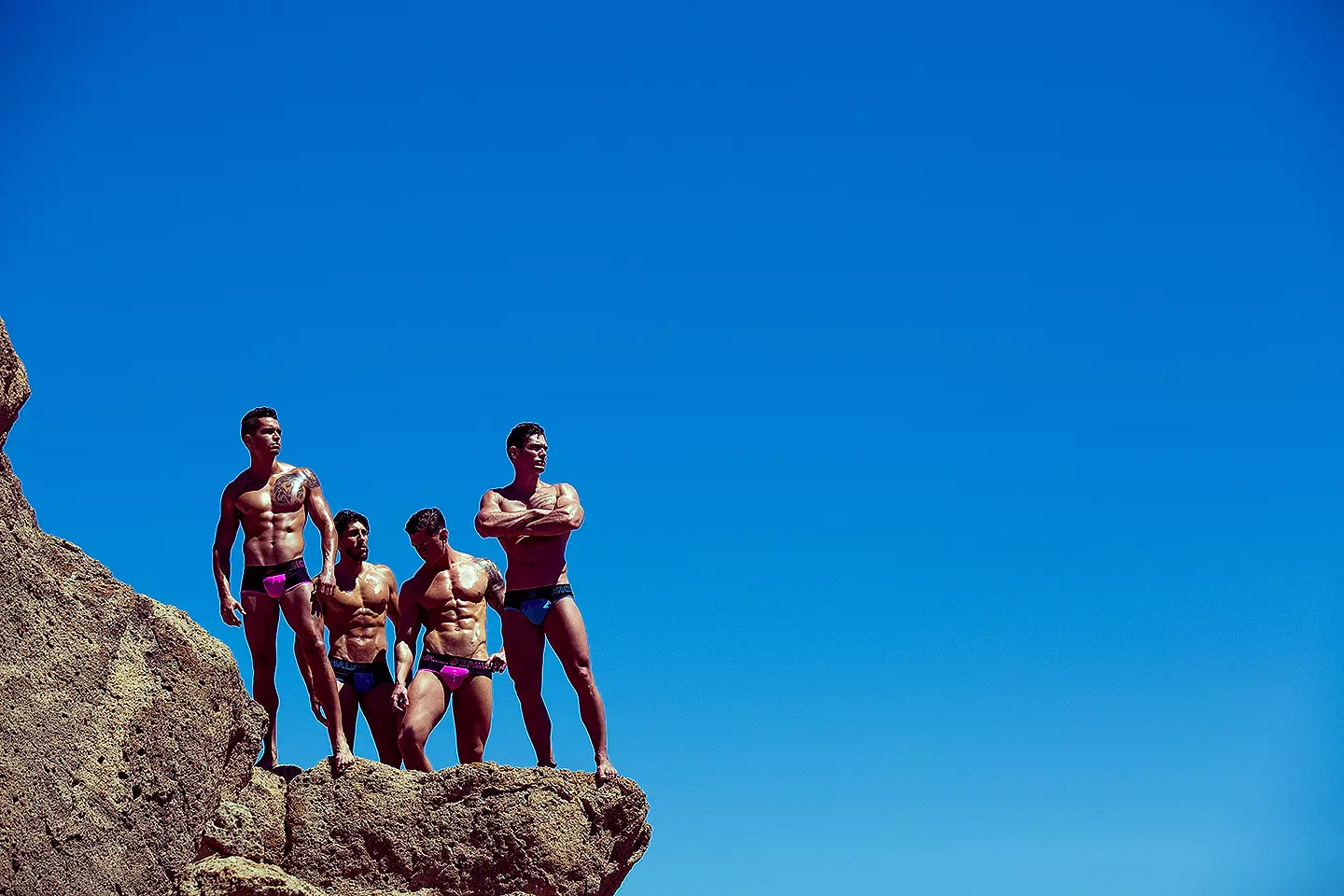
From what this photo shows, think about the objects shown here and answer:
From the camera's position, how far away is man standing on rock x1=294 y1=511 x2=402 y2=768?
44.4 feet

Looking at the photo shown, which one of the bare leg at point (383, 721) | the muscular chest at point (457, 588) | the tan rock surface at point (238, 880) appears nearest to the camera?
the tan rock surface at point (238, 880)

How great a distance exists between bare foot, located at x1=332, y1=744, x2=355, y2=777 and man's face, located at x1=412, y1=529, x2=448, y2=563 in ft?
6.88

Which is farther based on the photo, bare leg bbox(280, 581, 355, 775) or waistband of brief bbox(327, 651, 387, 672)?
waistband of brief bbox(327, 651, 387, 672)

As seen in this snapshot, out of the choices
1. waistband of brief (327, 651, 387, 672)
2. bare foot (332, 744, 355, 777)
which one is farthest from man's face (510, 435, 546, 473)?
bare foot (332, 744, 355, 777)

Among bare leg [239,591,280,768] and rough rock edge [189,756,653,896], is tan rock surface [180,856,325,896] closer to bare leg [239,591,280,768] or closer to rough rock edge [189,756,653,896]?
rough rock edge [189,756,653,896]

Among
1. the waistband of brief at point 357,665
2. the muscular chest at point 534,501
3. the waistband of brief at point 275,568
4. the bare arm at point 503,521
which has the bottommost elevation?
the waistband of brief at point 357,665

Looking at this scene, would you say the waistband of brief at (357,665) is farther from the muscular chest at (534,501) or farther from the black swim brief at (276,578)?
the muscular chest at (534,501)

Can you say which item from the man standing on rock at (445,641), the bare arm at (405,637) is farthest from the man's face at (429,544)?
the bare arm at (405,637)

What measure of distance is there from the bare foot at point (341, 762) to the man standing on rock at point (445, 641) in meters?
0.70

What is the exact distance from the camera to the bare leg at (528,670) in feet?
41.5

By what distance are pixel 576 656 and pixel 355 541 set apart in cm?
262

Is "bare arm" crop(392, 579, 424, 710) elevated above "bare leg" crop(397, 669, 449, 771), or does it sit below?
above

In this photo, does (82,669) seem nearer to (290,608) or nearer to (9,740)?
(9,740)

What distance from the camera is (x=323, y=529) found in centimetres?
1285
